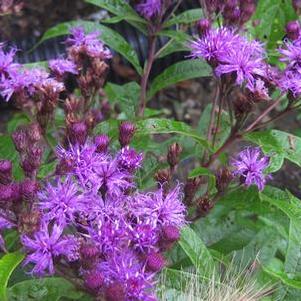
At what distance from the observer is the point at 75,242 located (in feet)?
4.51

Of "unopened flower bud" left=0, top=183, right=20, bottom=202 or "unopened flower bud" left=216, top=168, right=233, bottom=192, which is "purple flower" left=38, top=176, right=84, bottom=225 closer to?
"unopened flower bud" left=0, top=183, right=20, bottom=202

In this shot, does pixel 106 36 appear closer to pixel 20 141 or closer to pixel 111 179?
pixel 20 141

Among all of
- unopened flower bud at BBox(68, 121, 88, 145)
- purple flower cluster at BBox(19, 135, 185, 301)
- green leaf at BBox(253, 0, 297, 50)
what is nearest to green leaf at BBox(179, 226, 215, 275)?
purple flower cluster at BBox(19, 135, 185, 301)

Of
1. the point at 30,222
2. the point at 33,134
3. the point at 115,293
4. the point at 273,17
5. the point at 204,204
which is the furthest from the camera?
the point at 273,17

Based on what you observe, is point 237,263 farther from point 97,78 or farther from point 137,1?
point 137,1

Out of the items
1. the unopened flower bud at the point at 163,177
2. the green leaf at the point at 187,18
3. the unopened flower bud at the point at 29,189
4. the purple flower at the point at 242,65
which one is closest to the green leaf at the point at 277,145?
the purple flower at the point at 242,65

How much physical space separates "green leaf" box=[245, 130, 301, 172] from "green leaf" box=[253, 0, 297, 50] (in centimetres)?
47

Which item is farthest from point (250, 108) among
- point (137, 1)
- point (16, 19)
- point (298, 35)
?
point (16, 19)

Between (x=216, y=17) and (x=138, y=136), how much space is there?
43cm

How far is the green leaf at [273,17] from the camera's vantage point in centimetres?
220

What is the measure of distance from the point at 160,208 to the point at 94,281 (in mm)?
221

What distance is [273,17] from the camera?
2.20 m

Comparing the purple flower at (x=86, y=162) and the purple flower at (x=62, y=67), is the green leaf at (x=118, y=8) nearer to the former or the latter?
the purple flower at (x=62, y=67)

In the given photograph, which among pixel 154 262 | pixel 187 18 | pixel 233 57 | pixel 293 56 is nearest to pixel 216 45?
pixel 233 57
